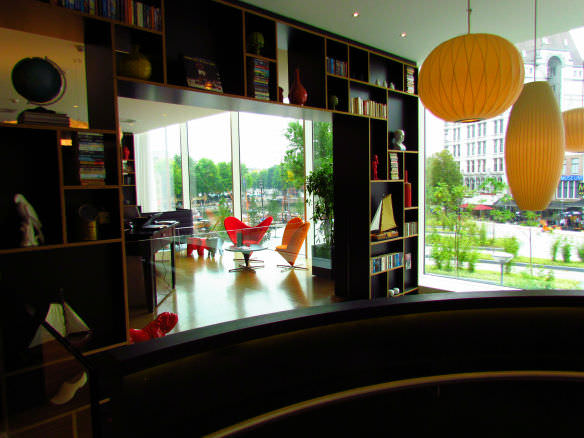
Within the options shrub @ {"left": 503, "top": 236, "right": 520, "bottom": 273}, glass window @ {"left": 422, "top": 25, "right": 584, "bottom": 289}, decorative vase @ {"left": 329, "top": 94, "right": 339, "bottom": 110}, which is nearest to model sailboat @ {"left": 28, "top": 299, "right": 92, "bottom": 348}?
decorative vase @ {"left": 329, "top": 94, "right": 339, "bottom": 110}

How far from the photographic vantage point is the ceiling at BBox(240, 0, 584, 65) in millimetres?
4098

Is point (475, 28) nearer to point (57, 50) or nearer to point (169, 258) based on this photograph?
point (169, 258)

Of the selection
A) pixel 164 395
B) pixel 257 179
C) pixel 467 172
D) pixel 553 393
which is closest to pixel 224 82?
pixel 164 395

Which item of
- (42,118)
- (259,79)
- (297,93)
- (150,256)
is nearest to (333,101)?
(297,93)

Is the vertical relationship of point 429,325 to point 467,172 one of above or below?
below

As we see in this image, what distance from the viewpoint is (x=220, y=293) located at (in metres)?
4.67

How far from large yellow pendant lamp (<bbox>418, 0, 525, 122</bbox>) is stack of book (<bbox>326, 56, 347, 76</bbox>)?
2.78 m

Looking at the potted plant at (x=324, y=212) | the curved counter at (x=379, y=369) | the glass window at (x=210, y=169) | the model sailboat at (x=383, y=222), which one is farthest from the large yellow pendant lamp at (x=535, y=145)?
the glass window at (x=210, y=169)

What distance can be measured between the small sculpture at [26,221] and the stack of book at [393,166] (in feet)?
15.3

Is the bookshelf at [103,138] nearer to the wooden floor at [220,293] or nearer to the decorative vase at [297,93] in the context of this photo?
the decorative vase at [297,93]

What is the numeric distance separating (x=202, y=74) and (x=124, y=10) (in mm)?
817

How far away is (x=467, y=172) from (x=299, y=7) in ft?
12.8

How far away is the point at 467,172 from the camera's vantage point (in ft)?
20.7

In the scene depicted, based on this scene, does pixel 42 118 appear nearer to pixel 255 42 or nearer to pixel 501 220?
pixel 255 42
